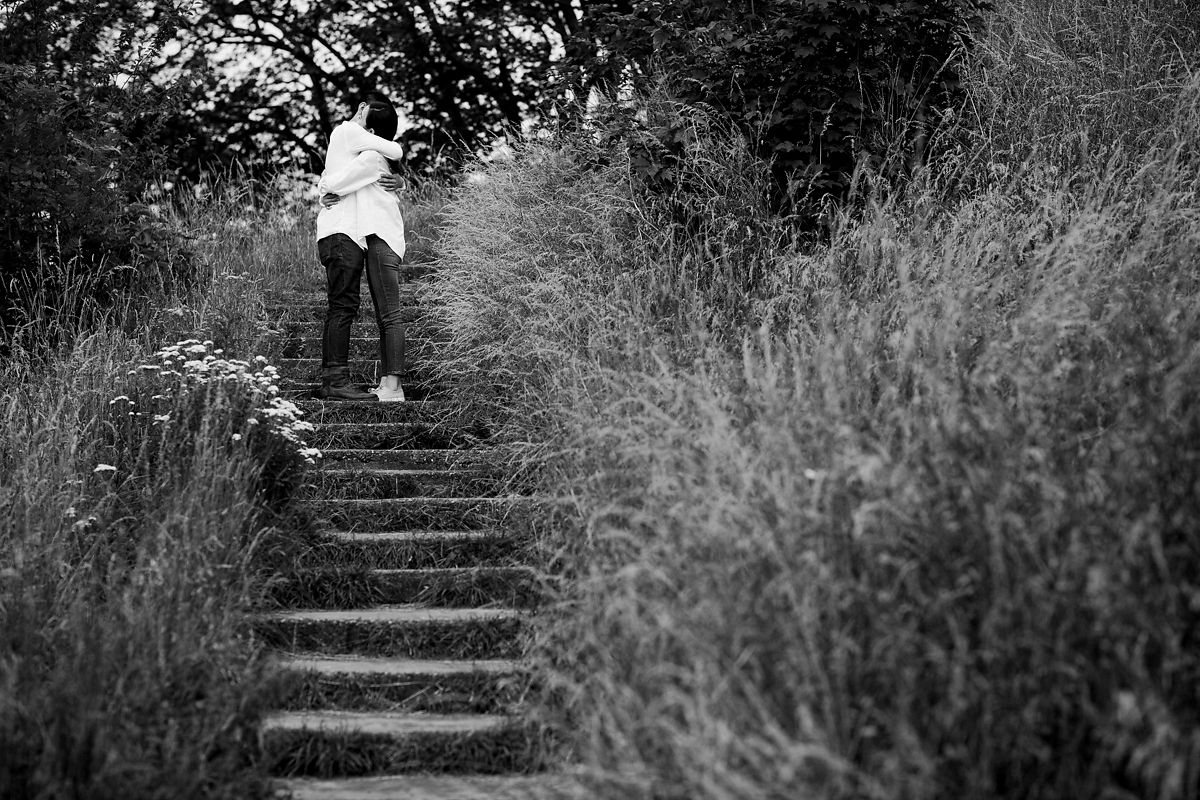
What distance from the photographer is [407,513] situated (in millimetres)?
5660

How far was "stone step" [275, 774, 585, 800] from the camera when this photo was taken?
3561mm

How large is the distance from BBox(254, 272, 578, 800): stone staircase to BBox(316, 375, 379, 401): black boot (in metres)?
0.08

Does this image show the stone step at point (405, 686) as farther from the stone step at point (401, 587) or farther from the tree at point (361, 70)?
the tree at point (361, 70)

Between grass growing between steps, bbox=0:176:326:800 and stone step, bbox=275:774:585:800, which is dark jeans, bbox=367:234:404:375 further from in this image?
stone step, bbox=275:774:585:800

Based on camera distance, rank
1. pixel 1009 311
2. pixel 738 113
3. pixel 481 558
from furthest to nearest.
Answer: pixel 738 113 → pixel 481 558 → pixel 1009 311

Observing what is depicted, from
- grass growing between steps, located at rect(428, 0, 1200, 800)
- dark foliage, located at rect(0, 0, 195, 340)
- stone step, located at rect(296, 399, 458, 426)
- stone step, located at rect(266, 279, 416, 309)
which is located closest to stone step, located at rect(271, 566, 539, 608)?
grass growing between steps, located at rect(428, 0, 1200, 800)

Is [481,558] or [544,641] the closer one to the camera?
[544,641]

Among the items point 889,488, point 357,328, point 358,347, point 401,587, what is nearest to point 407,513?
point 401,587

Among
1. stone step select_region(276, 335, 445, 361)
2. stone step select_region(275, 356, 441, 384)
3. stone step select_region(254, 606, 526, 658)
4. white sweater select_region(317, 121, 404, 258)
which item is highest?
white sweater select_region(317, 121, 404, 258)

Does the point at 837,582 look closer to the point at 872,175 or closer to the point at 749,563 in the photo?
the point at 749,563

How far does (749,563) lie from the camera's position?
10.4 feet

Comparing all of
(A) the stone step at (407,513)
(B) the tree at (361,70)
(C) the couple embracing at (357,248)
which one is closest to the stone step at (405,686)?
(A) the stone step at (407,513)

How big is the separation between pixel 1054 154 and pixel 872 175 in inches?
42.9

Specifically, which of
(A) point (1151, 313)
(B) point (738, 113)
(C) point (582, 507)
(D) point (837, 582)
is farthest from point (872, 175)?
(D) point (837, 582)
